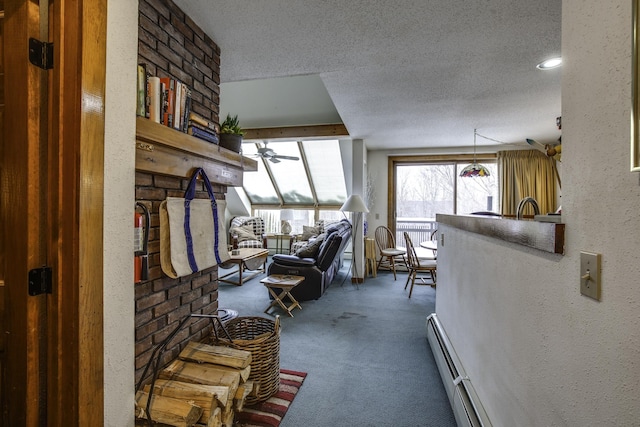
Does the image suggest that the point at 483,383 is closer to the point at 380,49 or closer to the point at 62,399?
the point at 62,399

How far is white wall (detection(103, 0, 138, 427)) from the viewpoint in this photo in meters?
1.13

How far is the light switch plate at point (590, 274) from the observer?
725 millimetres

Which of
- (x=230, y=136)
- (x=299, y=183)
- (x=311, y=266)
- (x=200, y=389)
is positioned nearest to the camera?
(x=200, y=389)

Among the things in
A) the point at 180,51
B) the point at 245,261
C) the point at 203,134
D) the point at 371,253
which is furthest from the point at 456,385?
the point at 371,253

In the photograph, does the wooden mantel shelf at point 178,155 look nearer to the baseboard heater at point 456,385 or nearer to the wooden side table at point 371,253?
the baseboard heater at point 456,385

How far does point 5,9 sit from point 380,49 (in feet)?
6.51

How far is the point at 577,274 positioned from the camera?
812 mm

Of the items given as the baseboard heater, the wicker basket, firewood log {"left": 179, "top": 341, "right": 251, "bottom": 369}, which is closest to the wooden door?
firewood log {"left": 179, "top": 341, "right": 251, "bottom": 369}

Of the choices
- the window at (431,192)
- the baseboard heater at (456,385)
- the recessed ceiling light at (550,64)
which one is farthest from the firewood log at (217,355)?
the window at (431,192)

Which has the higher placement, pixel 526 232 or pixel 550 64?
pixel 550 64

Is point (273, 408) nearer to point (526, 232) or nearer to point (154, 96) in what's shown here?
point (526, 232)

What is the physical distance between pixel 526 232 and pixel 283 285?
2.82 meters

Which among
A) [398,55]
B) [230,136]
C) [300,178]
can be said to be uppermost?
[398,55]

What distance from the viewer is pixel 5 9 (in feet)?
3.33
